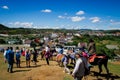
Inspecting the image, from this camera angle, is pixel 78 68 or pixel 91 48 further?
pixel 91 48

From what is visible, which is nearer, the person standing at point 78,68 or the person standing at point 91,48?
the person standing at point 78,68

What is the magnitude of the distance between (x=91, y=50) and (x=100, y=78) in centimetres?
200

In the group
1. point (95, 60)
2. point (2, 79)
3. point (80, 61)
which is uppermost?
point (80, 61)

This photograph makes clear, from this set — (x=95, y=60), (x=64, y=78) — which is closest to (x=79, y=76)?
(x=64, y=78)

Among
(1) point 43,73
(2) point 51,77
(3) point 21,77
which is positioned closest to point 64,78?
(2) point 51,77

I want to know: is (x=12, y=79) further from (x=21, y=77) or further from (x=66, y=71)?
(x=66, y=71)

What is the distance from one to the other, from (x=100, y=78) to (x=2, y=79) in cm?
699

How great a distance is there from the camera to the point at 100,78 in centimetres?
1363

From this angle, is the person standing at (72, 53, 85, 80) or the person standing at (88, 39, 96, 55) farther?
the person standing at (88, 39, 96, 55)

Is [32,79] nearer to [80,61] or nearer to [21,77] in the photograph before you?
[21,77]

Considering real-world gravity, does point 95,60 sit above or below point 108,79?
above

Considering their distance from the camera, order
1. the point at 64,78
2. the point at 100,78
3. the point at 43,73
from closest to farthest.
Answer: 1. the point at 64,78
2. the point at 100,78
3. the point at 43,73

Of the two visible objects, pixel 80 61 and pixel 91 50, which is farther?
pixel 91 50

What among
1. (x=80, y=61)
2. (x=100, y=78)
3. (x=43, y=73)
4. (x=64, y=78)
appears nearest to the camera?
(x=80, y=61)
